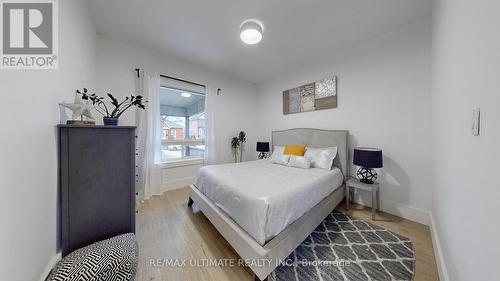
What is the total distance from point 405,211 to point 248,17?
3351 mm

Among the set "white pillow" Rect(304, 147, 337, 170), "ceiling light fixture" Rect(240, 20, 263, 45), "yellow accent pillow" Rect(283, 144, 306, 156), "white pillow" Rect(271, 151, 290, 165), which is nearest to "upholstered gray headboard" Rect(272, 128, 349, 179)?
"white pillow" Rect(304, 147, 337, 170)

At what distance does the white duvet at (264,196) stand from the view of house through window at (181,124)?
1535 mm

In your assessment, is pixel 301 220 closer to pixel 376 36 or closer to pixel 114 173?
pixel 114 173

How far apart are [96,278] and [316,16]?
10.2ft

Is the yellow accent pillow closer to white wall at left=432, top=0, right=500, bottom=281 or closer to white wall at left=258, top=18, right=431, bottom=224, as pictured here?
white wall at left=258, top=18, right=431, bottom=224

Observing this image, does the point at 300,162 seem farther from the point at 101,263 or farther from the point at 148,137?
the point at 148,137

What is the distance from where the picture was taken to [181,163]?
11.1 feet

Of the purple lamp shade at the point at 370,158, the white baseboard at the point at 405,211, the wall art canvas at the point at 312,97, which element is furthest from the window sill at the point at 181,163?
the white baseboard at the point at 405,211

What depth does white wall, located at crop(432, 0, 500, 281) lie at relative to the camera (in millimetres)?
570

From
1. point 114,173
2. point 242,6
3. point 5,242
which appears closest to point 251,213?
point 114,173

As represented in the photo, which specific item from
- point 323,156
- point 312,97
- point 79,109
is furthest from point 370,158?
point 79,109

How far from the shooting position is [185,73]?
330 centimetres

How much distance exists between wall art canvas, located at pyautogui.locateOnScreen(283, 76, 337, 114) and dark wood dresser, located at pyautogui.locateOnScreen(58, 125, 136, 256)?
3017 mm

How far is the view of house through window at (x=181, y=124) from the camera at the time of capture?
3.33 metres
